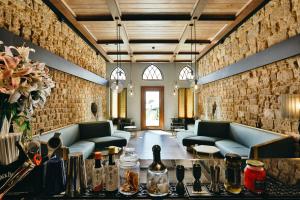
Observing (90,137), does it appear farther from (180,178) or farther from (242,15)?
(242,15)

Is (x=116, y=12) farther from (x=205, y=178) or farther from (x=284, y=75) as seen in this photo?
(x=205, y=178)

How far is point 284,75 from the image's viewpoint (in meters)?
3.34

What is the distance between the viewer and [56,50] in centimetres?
428

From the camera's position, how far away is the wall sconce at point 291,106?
8.01 feet

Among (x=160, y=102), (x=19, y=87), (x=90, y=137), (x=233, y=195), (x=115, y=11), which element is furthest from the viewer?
(x=160, y=102)

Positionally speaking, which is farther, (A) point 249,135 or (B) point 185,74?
(B) point 185,74

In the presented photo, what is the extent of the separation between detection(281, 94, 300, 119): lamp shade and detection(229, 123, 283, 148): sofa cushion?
3.21ft

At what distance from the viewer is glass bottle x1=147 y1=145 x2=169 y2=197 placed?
3.61 ft

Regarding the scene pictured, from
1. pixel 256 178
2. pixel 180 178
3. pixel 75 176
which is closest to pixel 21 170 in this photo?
pixel 75 176

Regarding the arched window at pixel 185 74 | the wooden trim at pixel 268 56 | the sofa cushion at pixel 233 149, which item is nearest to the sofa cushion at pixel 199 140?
the sofa cushion at pixel 233 149

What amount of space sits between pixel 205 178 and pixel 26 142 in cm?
117

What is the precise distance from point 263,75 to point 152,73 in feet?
21.2

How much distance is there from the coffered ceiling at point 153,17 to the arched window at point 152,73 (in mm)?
3567

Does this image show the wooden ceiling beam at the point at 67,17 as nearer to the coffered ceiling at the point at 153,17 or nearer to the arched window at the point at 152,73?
the coffered ceiling at the point at 153,17
